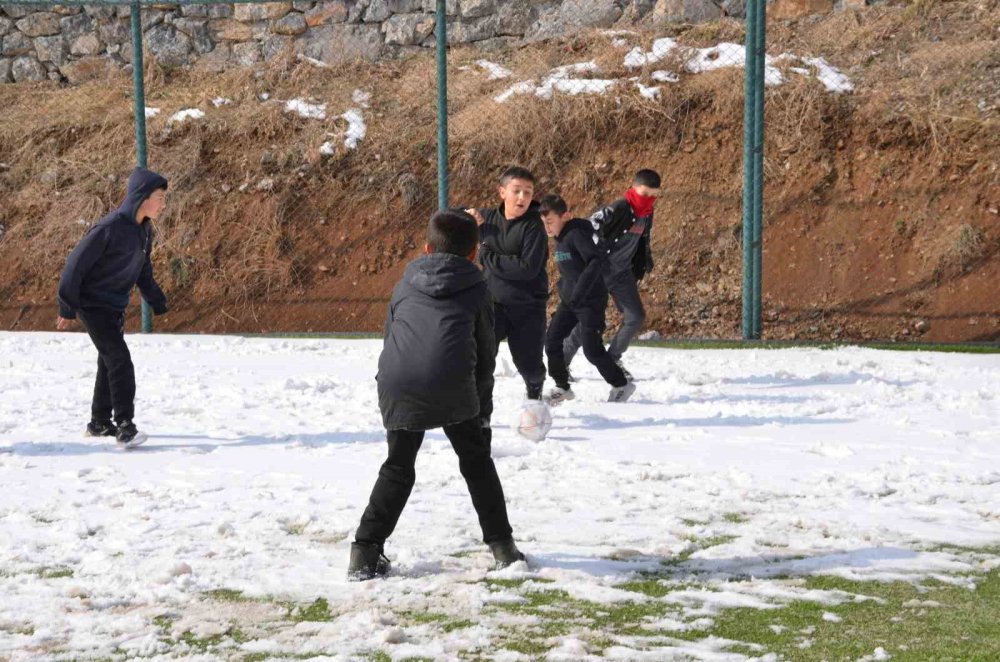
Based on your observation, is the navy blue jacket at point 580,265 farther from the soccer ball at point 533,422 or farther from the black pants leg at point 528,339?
the soccer ball at point 533,422

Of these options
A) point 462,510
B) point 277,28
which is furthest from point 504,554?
point 277,28

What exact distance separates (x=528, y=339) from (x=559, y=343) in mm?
927

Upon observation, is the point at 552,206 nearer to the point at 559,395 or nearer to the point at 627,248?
the point at 627,248

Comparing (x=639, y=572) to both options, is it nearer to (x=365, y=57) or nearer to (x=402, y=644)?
(x=402, y=644)

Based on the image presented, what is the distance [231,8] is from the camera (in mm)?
18219

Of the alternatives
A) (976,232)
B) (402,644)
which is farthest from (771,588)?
(976,232)

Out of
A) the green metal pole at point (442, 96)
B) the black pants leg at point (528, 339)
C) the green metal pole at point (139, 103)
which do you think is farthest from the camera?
the green metal pole at point (139, 103)

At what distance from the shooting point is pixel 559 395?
9219mm

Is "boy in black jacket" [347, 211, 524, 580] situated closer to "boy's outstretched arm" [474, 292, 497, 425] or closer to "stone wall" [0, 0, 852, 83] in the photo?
"boy's outstretched arm" [474, 292, 497, 425]

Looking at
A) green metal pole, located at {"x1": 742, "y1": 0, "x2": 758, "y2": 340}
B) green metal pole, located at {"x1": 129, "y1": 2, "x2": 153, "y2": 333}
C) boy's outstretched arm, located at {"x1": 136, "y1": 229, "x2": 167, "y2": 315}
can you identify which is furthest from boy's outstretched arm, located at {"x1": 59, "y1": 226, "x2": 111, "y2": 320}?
green metal pole, located at {"x1": 742, "y1": 0, "x2": 758, "y2": 340}

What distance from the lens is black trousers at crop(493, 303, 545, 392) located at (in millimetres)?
8391

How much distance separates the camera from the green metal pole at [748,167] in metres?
12.6

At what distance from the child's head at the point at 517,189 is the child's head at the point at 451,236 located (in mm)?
2798

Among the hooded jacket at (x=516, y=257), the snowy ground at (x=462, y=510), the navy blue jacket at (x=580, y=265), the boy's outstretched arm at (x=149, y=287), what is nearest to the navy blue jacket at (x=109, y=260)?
the boy's outstretched arm at (x=149, y=287)
